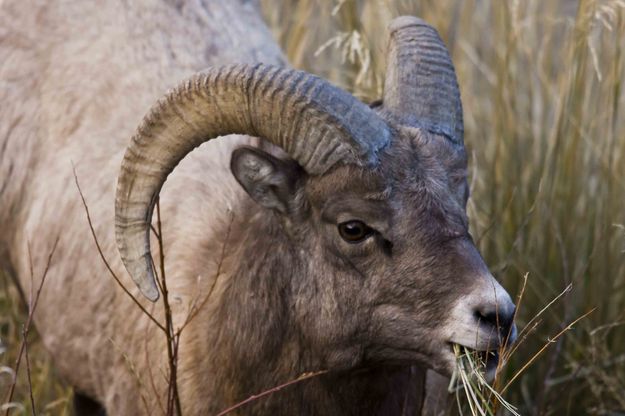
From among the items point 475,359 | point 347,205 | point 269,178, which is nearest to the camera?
point 475,359

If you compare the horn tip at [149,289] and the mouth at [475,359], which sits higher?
the horn tip at [149,289]

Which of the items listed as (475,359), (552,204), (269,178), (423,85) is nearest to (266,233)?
(269,178)

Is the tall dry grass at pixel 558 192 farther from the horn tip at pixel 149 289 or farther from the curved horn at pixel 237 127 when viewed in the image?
the horn tip at pixel 149 289

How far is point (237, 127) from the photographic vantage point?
420 centimetres

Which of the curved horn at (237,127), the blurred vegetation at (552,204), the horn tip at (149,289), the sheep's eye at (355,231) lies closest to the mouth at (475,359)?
the sheep's eye at (355,231)

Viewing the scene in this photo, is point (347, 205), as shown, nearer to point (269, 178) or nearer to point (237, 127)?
point (269, 178)

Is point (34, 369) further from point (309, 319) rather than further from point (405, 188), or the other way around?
point (405, 188)

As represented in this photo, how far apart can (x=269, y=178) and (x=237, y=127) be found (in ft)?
0.73

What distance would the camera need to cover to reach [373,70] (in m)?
6.11

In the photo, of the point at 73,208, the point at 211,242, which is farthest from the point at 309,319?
the point at 73,208

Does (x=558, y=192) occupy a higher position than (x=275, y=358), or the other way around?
(x=558, y=192)

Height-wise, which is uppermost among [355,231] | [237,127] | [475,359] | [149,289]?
[237,127]

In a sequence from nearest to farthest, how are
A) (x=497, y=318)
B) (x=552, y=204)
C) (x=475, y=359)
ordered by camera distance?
(x=497, y=318) < (x=475, y=359) < (x=552, y=204)

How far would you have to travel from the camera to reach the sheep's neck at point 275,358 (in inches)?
171
